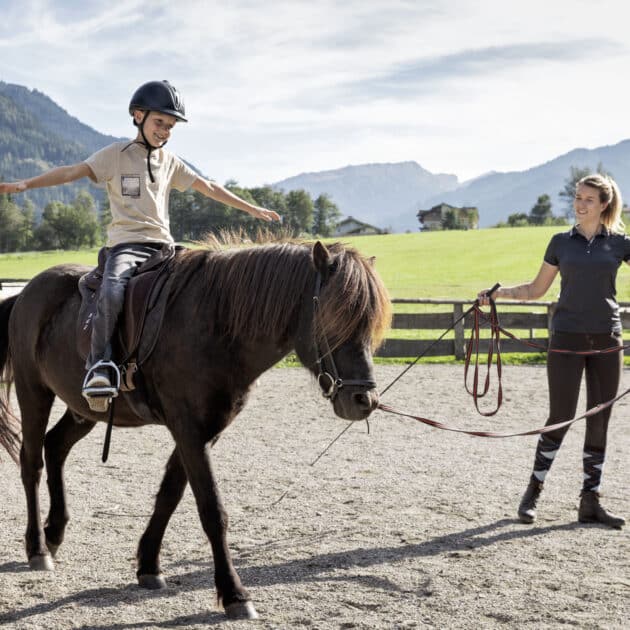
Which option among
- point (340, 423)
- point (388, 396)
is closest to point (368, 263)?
point (340, 423)

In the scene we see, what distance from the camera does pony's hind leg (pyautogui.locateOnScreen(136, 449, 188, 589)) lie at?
395cm

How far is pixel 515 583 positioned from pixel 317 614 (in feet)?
3.66

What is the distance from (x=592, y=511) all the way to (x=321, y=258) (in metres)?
2.90

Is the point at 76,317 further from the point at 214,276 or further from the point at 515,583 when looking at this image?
the point at 515,583

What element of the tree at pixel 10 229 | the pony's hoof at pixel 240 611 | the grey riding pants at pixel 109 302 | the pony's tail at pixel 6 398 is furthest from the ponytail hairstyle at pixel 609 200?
the tree at pixel 10 229

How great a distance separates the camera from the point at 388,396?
33.4 feet

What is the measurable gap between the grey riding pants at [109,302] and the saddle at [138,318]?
5 centimetres

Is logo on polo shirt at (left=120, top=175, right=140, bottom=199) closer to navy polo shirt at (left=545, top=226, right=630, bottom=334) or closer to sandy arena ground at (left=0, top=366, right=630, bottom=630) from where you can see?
sandy arena ground at (left=0, top=366, right=630, bottom=630)

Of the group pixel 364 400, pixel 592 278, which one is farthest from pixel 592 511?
pixel 364 400

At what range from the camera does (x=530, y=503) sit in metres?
5.09

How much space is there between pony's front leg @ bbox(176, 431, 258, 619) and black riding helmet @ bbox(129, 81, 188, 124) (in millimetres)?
1716

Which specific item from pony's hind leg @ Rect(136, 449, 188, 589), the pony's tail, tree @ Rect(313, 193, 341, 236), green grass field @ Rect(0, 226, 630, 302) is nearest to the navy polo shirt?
pony's hind leg @ Rect(136, 449, 188, 589)

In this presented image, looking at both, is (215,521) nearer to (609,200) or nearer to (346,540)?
(346,540)

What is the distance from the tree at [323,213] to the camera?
79000 millimetres
